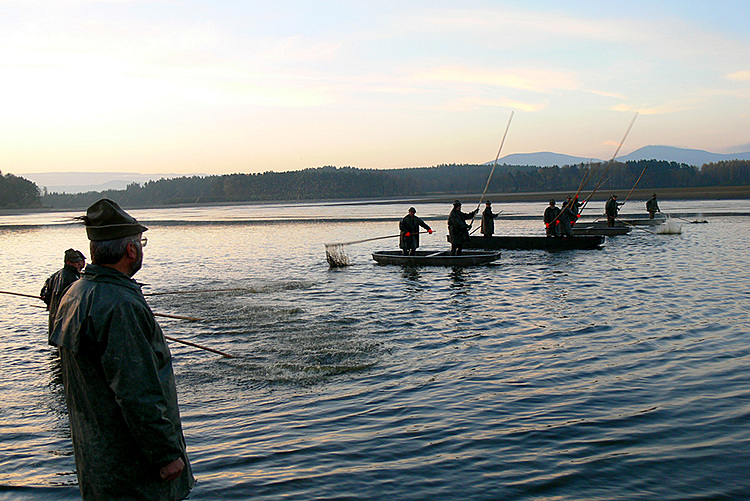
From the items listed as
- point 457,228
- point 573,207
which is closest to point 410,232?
point 457,228

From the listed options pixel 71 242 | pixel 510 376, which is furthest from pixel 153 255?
pixel 510 376

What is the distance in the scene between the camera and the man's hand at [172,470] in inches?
131

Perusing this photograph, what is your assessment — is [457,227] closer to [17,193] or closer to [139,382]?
[139,382]

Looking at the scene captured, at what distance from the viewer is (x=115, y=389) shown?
126 inches

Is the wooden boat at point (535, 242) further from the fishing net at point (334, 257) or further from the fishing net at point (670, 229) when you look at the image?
the fishing net at point (670, 229)

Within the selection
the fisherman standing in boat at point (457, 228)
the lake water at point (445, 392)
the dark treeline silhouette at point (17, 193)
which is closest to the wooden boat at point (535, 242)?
the fisherman standing in boat at point (457, 228)

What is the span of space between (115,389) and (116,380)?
0.05 meters

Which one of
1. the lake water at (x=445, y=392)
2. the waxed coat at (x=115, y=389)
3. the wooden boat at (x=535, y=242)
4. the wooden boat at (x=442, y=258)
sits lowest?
the lake water at (x=445, y=392)

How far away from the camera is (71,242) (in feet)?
145

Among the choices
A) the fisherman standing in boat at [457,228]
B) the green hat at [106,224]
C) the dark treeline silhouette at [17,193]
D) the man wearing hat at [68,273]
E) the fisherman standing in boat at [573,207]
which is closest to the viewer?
the green hat at [106,224]

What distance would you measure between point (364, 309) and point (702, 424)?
29.5ft

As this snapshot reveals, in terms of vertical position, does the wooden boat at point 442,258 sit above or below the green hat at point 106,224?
below

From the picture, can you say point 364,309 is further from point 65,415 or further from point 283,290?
point 65,415

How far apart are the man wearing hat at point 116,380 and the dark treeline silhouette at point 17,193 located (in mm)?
153388
